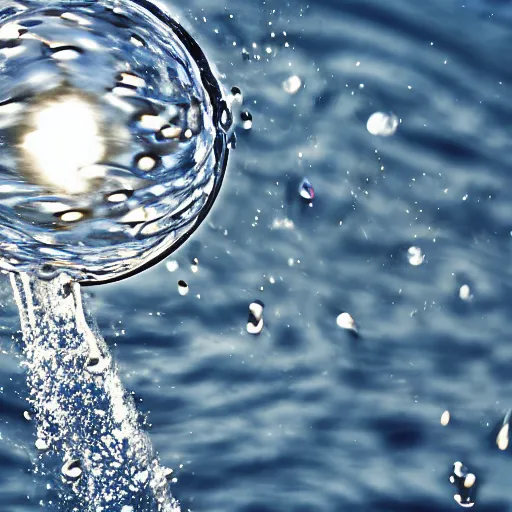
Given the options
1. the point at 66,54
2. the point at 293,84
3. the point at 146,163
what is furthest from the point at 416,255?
the point at 66,54

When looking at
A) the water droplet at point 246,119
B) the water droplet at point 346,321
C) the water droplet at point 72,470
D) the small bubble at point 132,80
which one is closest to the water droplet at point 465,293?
the water droplet at point 346,321

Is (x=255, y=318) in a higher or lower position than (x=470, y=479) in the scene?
higher

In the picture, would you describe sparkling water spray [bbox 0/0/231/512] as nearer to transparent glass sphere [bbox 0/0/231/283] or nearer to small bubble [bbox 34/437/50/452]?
transparent glass sphere [bbox 0/0/231/283]

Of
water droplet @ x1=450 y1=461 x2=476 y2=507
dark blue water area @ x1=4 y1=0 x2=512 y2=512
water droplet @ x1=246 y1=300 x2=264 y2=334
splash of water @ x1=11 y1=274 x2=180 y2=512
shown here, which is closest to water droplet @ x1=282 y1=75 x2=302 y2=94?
dark blue water area @ x1=4 y1=0 x2=512 y2=512

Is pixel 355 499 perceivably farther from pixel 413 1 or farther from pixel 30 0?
pixel 30 0

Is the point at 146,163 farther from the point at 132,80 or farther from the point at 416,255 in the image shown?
the point at 416,255

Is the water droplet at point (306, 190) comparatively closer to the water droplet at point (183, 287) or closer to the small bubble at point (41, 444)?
the water droplet at point (183, 287)

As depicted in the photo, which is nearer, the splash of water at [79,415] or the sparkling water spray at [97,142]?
the sparkling water spray at [97,142]
